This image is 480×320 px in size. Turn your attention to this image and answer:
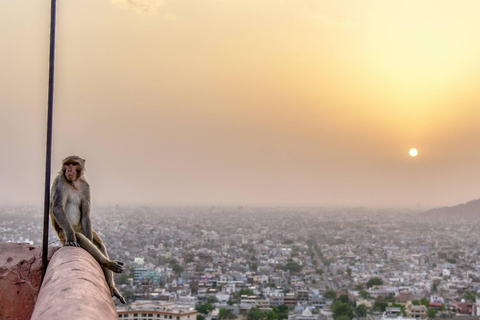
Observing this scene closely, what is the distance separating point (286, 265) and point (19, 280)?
34907 mm

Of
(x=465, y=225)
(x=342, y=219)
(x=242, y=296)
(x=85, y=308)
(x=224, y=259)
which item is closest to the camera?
(x=85, y=308)

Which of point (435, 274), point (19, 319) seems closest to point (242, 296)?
point (435, 274)

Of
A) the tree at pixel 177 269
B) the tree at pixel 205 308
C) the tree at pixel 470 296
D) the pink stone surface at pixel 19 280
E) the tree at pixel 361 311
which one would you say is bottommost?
the tree at pixel 361 311

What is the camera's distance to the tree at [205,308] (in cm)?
2395

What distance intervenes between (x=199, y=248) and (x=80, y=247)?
40.1 meters

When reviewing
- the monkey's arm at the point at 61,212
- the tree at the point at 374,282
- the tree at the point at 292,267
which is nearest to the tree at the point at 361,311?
the tree at the point at 374,282

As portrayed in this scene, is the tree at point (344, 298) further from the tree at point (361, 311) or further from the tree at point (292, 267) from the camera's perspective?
the tree at point (292, 267)

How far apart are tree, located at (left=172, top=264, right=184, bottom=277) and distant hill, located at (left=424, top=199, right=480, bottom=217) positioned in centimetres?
3988

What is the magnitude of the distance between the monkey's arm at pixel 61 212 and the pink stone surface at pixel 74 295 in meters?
0.53

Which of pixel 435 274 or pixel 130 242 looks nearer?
pixel 435 274

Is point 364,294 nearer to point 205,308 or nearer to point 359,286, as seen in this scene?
point 359,286

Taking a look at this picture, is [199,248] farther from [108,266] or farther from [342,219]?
[108,266]

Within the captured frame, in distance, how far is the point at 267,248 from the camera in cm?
4381

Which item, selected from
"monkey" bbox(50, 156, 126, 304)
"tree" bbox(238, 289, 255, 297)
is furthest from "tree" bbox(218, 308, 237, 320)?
"monkey" bbox(50, 156, 126, 304)
